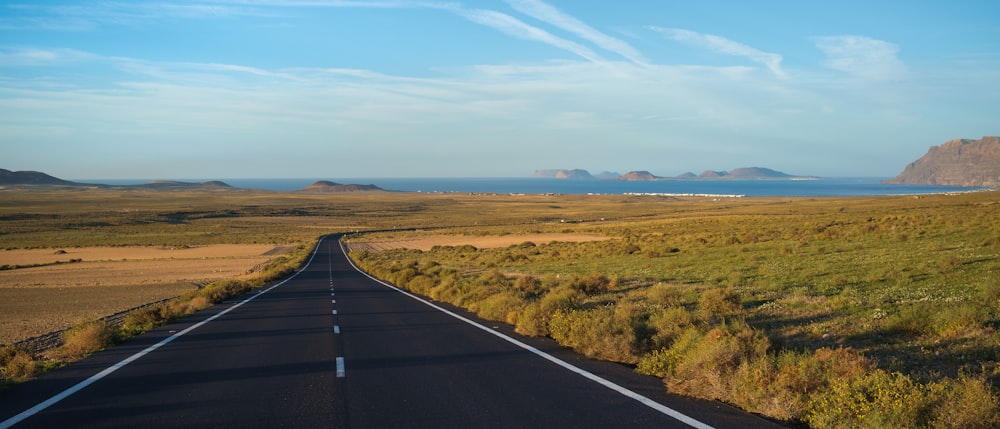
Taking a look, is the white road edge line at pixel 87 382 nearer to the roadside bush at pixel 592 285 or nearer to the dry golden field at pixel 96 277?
the dry golden field at pixel 96 277

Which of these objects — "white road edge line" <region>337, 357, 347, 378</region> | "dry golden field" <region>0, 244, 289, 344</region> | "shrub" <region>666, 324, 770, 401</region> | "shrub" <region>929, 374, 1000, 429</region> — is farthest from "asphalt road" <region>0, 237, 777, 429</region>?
"dry golden field" <region>0, 244, 289, 344</region>

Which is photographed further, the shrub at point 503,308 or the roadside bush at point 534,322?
the shrub at point 503,308

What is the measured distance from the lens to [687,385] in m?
8.23

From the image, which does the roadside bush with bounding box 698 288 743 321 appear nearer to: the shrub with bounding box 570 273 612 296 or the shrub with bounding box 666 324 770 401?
the shrub with bounding box 666 324 770 401

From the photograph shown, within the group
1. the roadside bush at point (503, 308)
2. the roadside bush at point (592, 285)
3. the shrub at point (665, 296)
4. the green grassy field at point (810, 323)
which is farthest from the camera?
the roadside bush at point (592, 285)

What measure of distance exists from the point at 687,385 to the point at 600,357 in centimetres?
264

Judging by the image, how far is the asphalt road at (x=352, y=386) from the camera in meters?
7.16

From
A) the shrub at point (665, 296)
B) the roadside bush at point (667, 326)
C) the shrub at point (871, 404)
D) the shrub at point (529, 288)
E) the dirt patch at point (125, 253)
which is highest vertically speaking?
the shrub at point (871, 404)

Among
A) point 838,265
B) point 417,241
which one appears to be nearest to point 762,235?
point 838,265

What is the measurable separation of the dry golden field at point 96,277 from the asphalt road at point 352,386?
32.3ft

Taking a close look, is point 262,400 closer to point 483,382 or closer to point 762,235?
point 483,382

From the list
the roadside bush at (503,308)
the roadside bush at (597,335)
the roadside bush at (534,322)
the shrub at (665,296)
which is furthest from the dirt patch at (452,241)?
the roadside bush at (597,335)

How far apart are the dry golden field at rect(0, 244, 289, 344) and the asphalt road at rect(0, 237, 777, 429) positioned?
32.3ft

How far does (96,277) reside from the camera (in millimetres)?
45188
